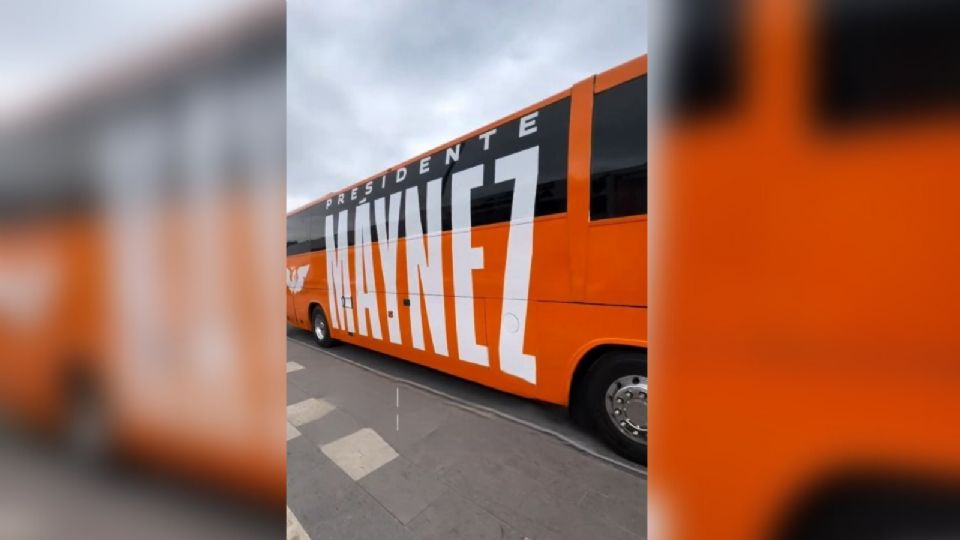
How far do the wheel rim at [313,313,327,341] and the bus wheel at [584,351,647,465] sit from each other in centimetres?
545

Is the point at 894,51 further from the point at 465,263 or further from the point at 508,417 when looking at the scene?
the point at 508,417

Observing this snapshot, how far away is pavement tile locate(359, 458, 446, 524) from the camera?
204cm

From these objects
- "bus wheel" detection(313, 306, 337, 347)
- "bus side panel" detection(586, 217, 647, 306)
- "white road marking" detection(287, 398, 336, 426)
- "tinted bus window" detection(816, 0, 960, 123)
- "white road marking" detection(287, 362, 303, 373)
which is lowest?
"white road marking" detection(287, 362, 303, 373)

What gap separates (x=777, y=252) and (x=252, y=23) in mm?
1332

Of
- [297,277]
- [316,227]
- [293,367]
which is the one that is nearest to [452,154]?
[316,227]

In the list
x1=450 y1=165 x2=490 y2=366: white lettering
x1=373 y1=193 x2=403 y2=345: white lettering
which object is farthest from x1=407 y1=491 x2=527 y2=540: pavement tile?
x1=373 y1=193 x2=403 y2=345: white lettering

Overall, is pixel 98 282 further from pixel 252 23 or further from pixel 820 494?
pixel 820 494

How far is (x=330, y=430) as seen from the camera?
120 inches

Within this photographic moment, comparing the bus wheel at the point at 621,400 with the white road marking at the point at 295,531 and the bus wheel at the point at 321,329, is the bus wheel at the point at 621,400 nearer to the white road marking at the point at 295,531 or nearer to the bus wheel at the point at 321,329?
the white road marking at the point at 295,531

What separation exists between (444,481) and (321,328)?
5.20m

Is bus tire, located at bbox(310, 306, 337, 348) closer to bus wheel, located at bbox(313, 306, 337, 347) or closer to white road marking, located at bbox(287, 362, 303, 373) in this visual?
bus wheel, located at bbox(313, 306, 337, 347)

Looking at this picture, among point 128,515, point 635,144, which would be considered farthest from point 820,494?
point 635,144

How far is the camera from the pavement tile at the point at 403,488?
2.04 m

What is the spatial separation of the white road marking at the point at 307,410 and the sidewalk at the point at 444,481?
0.07 ft
